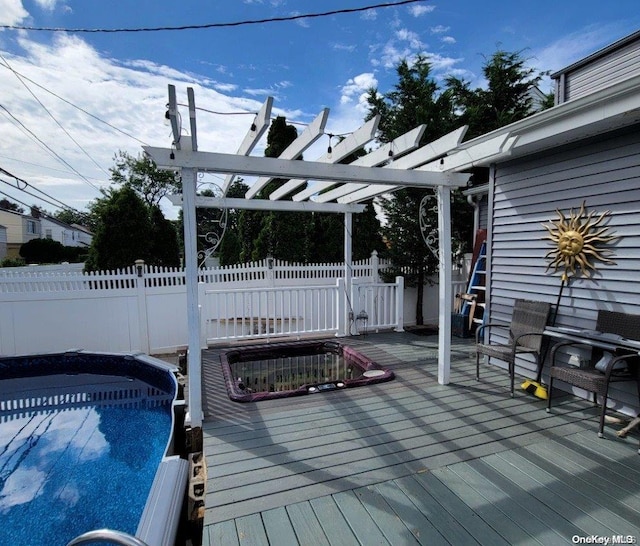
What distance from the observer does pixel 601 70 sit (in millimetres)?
5629

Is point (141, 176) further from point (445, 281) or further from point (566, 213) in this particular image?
point (566, 213)

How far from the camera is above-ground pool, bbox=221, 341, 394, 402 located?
3.59 metres

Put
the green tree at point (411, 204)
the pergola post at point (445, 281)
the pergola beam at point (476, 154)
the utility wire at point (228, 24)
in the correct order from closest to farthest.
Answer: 1. the pergola beam at point (476, 154)
2. the pergola post at point (445, 281)
3. the utility wire at point (228, 24)
4. the green tree at point (411, 204)

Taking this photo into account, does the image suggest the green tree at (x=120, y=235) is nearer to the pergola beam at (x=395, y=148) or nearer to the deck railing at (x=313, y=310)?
the deck railing at (x=313, y=310)

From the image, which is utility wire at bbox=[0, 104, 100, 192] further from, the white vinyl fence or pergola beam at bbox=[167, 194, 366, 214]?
pergola beam at bbox=[167, 194, 366, 214]

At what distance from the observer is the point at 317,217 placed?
8875 mm

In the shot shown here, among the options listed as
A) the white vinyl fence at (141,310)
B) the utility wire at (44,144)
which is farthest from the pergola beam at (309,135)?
the utility wire at (44,144)

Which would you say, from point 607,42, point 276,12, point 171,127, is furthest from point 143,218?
point 607,42

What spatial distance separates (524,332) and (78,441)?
4.74 meters

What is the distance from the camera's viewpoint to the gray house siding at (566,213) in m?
2.76

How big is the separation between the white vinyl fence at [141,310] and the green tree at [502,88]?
21.1 feet

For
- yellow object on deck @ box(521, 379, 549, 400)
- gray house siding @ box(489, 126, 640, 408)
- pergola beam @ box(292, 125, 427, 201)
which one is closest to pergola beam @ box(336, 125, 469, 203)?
pergola beam @ box(292, 125, 427, 201)

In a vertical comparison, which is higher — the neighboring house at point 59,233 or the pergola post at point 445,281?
the neighboring house at point 59,233

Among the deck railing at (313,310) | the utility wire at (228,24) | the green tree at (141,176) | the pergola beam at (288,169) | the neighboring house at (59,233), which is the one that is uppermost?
the green tree at (141,176)
